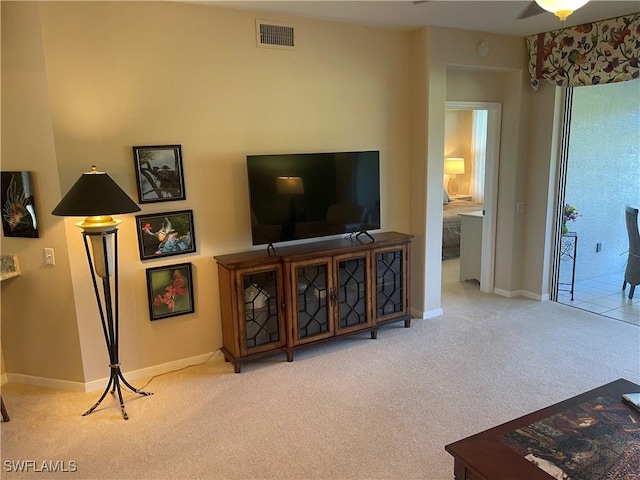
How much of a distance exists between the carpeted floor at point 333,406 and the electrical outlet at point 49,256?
0.94 meters

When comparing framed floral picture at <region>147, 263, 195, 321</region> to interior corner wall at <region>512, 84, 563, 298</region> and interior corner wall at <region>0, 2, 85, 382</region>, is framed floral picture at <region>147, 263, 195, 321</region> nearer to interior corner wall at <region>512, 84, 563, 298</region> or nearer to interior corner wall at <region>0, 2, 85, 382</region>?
interior corner wall at <region>0, 2, 85, 382</region>

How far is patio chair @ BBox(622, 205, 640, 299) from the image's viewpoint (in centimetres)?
484

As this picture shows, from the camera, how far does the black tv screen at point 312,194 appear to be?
3.58 metres

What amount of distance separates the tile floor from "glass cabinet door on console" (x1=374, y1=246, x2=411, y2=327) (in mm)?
1970

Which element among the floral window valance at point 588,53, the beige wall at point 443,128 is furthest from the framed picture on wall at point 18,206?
the floral window valance at point 588,53

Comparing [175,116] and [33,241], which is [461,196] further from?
[33,241]

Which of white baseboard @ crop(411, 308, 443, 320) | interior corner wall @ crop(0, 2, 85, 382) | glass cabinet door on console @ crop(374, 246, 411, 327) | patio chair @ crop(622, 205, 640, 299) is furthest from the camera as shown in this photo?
patio chair @ crop(622, 205, 640, 299)

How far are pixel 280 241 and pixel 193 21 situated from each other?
170 centimetres

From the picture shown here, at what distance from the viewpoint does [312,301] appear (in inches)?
149

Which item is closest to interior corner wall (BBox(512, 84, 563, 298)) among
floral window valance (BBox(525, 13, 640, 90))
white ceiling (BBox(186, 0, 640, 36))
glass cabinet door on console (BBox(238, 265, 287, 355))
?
floral window valance (BBox(525, 13, 640, 90))

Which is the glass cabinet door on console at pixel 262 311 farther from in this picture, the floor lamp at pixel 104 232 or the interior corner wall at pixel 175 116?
the floor lamp at pixel 104 232

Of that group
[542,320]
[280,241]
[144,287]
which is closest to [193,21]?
[280,241]

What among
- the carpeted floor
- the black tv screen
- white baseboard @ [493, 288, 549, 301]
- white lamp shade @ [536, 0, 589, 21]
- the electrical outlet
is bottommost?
the carpeted floor

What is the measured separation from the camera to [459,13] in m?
3.69
